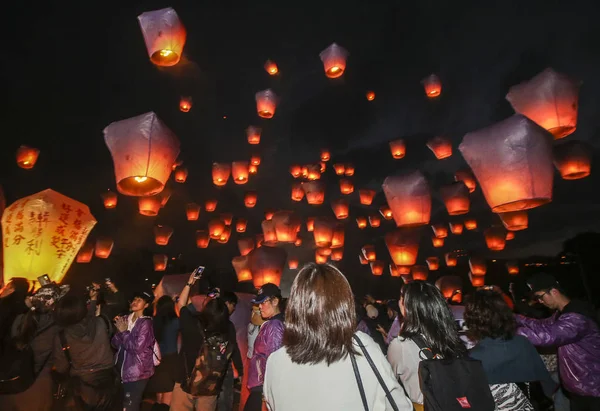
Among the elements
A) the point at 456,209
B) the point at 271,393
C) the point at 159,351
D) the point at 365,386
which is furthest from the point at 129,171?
the point at 456,209

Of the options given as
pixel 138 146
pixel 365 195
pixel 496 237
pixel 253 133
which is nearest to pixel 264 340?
pixel 138 146

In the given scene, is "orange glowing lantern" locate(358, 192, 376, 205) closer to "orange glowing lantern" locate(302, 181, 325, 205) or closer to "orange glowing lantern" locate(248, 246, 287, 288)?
"orange glowing lantern" locate(302, 181, 325, 205)

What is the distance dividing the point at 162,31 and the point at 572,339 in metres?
8.17

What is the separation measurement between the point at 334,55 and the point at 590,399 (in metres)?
9.66

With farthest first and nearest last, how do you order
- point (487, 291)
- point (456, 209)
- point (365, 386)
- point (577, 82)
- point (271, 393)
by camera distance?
1. point (456, 209)
2. point (577, 82)
3. point (487, 291)
4. point (271, 393)
5. point (365, 386)

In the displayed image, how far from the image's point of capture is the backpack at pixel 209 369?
3.69 metres

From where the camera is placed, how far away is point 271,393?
1.73 m

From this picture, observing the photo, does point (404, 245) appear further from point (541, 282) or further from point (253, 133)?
point (253, 133)

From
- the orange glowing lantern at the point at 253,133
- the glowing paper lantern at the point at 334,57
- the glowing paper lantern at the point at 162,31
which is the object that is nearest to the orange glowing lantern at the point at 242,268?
the orange glowing lantern at the point at 253,133

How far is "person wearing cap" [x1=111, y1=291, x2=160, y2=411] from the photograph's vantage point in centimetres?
418

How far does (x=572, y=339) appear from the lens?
3111 mm

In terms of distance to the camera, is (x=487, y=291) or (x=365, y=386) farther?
(x=487, y=291)

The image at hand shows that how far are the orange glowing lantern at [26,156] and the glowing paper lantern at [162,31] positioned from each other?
671cm

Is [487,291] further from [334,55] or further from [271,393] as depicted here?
[334,55]
